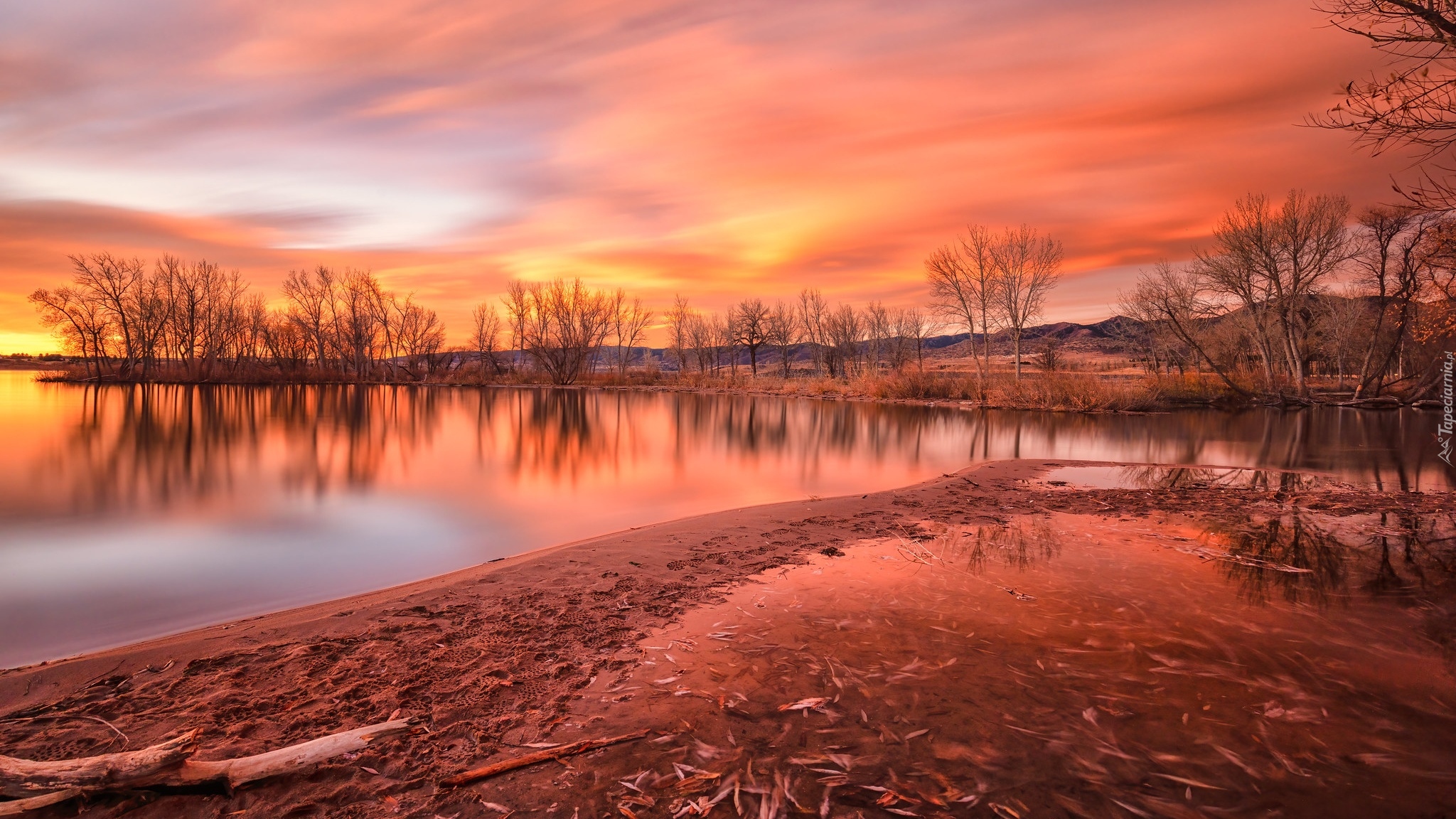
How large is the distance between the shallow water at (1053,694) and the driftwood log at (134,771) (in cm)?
151

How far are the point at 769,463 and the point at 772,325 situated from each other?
7304cm

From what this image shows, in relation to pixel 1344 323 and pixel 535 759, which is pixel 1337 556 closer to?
pixel 535 759

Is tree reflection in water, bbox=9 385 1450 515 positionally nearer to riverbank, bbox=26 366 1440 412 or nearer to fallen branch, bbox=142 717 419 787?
riverbank, bbox=26 366 1440 412

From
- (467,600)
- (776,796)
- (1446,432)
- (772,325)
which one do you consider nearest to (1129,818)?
(776,796)

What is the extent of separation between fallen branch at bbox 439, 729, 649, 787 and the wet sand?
6 centimetres

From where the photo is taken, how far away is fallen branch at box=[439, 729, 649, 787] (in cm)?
288

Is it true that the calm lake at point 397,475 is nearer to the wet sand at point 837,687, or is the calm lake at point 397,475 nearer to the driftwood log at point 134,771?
the wet sand at point 837,687

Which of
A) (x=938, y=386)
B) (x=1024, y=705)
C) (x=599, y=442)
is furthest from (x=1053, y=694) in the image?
(x=938, y=386)

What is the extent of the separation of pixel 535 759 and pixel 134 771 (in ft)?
5.58

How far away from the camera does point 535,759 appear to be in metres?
3.04

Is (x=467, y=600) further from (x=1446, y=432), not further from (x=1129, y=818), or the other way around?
(x=1446, y=432)

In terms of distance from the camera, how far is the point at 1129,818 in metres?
2.65

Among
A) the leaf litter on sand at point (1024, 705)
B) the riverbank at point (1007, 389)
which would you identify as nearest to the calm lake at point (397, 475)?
the riverbank at point (1007, 389)

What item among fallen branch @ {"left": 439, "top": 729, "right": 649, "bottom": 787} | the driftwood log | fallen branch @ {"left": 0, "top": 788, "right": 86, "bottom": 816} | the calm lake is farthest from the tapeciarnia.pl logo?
fallen branch @ {"left": 0, "top": 788, "right": 86, "bottom": 816}
